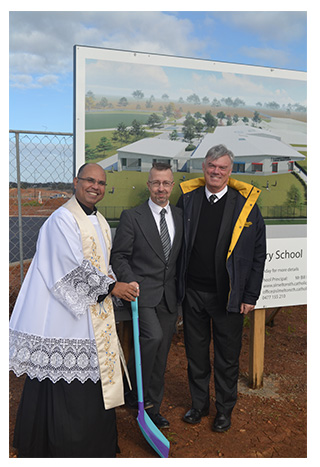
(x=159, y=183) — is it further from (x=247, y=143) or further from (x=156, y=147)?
(x=247, y=143)

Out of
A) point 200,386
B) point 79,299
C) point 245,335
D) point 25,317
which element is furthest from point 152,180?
point 245,335

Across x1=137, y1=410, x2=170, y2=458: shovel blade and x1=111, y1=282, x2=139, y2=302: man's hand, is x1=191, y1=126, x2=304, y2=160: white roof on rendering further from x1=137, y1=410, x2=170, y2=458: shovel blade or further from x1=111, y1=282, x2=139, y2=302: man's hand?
x1=137, y1=410, x2=170, y2=458: shovel blade

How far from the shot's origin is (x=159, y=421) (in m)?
3.05

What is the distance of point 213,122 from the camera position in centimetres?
377

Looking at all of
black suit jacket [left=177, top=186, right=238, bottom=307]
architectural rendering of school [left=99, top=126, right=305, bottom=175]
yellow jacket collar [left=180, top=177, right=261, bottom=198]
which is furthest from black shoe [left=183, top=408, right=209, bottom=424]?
architectural rendering of school [left=99, top=126, right=305, bottom=175]

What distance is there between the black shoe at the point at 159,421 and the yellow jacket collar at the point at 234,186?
172 centimetres

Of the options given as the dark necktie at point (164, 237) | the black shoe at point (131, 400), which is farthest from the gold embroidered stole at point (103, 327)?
the black shoe at point (131, 400)

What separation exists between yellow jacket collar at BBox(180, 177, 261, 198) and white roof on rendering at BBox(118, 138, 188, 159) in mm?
534

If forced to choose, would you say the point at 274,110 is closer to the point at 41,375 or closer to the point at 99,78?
the point at 99,78

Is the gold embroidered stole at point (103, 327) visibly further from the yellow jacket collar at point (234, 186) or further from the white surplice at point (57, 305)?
the yellow jacket collar at point (234, 186)

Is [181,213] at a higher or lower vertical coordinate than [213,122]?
lower

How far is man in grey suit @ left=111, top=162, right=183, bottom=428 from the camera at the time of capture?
2.84m

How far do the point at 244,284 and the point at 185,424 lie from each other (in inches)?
48.8

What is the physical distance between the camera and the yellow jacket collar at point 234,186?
3006mm
